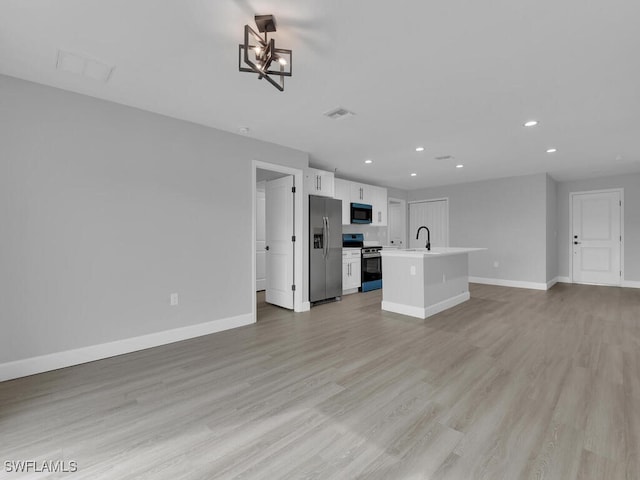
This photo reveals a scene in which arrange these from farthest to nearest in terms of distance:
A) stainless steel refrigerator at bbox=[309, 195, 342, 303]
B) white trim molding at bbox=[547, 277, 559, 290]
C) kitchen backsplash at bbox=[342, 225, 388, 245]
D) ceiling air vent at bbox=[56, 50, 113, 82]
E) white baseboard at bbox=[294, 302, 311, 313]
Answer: kitchen backsplash at bbox=[342, 225, 388, 245], white trim molding at bbox=[547, 277, 559, 290], stainless steel refrigerator at bbox=[309, 195, 342, 303], white baseboard at bbox=[294, 302, 311, 313], ceiling air vent at bbox=[56, 50, 113, 82]

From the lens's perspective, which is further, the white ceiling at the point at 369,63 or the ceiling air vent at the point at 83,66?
the ceiling air vent at the point at 83,66

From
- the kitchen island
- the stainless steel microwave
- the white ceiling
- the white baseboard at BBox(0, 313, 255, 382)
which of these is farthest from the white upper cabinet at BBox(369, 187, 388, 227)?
the white baseboard at BBox(0, 313, 255, 382)

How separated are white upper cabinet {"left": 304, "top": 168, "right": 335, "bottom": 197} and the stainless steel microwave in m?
1.23

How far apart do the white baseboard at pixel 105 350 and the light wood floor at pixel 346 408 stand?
0.11 metres

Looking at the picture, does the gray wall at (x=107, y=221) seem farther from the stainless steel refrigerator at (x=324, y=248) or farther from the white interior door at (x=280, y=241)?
the stainless steel refrigerator at (x=324, y=248)

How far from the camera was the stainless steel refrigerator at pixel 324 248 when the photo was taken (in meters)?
4.78

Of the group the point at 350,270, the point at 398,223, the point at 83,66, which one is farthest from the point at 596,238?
the point at 83,66

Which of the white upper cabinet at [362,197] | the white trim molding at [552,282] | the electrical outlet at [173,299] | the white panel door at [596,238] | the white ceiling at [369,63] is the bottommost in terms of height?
the white trim molding at [552,282]

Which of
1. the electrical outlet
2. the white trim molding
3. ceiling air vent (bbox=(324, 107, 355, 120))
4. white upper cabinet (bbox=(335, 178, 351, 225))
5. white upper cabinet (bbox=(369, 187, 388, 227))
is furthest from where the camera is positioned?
Result: white upper cabinet (bbox=(369, 187, 388, 227))

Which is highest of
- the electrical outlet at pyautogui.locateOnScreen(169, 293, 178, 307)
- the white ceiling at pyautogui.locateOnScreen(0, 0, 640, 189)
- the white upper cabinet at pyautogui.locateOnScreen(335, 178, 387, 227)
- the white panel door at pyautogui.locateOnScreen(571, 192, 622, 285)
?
the white ceiling at pyautogui.locateOnScreen(0, 0, 640, 189)

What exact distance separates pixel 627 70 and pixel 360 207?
4512mm

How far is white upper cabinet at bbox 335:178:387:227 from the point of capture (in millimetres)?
6211

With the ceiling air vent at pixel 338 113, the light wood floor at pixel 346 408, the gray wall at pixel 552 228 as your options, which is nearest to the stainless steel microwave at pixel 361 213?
the ceiling air vent at pixel 338 113

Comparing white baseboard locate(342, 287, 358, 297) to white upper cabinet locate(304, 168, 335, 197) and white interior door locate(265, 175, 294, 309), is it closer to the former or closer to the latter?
white interior door locate(265, 175, 294, 309)
